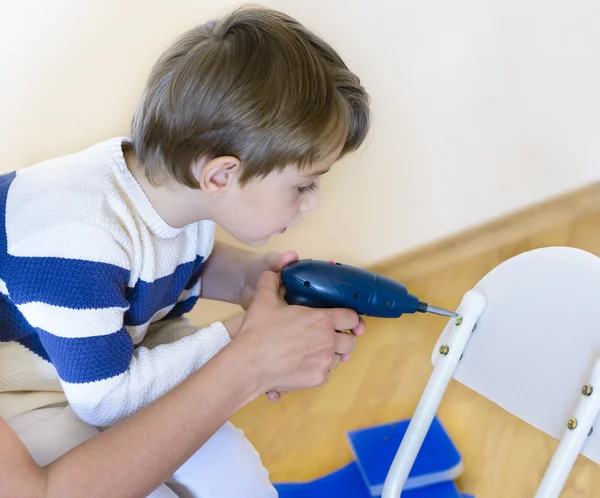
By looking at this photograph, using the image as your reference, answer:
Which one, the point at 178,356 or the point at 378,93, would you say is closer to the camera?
the point at 178,356

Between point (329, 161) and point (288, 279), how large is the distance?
149mm

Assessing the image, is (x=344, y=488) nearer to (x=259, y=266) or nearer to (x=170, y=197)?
(x=259, y=266)

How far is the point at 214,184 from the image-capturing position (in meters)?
0.74

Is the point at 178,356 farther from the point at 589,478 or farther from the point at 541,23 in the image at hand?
the point at 541,23

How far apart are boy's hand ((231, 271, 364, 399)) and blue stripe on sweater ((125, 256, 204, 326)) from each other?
0.43ft

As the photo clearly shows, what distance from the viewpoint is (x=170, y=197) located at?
78 cm

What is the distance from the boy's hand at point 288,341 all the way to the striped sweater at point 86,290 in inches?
3.5

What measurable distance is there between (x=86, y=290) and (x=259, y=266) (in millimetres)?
303

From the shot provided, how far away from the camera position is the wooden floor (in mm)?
1128

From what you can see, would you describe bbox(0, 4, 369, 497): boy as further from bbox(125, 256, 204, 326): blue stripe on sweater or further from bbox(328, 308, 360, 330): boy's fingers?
bbox(328, 308, 360, 330): boy's fingers

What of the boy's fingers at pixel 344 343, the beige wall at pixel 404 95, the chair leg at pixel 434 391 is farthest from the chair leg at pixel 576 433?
the beige wall at pixel 404 95

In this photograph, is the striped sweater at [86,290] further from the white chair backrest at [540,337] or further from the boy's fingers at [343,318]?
the white chair backrest at [540,337]

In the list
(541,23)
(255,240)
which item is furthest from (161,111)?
(541,23)

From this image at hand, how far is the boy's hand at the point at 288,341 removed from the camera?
71 cm
